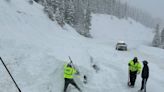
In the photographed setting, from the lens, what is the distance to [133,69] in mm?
19500

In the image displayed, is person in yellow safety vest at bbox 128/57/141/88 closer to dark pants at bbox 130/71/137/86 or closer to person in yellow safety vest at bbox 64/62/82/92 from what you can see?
dark pants at bbox 130/71/137/86

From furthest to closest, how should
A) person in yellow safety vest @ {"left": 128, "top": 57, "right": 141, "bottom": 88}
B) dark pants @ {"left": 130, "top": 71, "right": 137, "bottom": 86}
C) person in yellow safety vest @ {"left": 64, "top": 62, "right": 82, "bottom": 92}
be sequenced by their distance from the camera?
dark pants @ {"left": 130, "top": 71, "right": 137, "bottom": 86} → person in yellow safety vest @ {"left": 128, "top": 57, "right": 141, "bottom": 88} → person in yellow safety vest @ {"left": 64, "top": 62, "right": 82, "bottom": 92}

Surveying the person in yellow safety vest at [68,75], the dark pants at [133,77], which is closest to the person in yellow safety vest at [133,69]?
the dark pants at [133,77]

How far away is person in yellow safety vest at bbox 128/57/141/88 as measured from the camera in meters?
19.4

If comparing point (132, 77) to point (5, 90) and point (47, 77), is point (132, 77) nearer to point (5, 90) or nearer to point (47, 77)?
point (47, 77)

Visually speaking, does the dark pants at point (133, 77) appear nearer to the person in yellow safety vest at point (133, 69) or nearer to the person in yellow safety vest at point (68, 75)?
the person in yellow safety vest at point (133, 69)

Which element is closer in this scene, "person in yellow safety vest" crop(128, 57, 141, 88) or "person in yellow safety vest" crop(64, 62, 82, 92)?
"person in yellow safety vest" crop(64, 62, 82, 92)

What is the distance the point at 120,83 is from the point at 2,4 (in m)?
17.4

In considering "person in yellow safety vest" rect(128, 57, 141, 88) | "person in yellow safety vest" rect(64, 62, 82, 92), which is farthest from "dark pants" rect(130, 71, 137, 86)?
"person in yellow safety vest" rect(64, 62, 82, 92)

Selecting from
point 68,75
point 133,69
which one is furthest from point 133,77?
point 68,75

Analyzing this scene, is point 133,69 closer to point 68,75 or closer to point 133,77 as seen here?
point 133,77

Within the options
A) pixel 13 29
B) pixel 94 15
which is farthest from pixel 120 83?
pixel 94 15

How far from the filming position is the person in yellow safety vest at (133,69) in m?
19.4

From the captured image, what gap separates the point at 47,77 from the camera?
1947 cm
